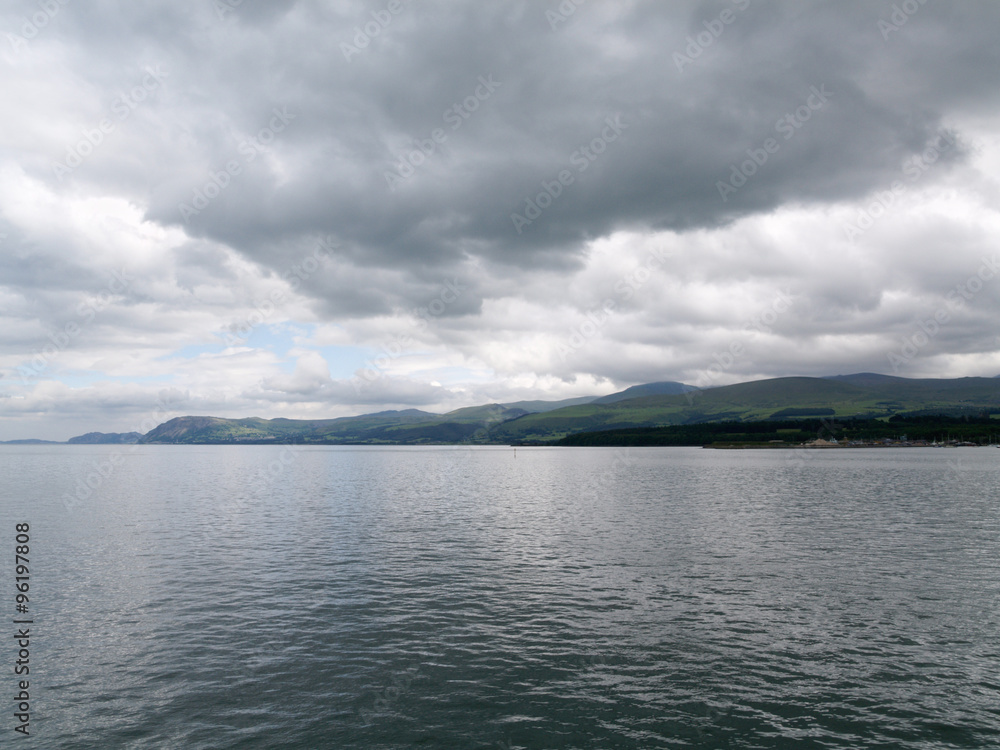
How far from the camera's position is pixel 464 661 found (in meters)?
→ 25.4

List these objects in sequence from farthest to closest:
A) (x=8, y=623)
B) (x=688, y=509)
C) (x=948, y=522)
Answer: (x=688, y=509) < (x=948, y=522) < (x=8, y=623)

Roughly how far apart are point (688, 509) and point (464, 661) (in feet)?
176

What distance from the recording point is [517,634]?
28562 millimetres

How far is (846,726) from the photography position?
19.6 meters

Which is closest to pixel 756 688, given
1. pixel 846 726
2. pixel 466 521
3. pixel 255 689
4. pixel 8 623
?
pixel 846 726

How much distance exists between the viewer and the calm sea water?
65.7 feet

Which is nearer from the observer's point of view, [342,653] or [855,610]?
[342,653]

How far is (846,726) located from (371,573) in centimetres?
3073

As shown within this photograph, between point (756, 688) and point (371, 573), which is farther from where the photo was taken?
point (371, 573)

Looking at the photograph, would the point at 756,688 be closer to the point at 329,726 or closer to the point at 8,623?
the point at 329,726

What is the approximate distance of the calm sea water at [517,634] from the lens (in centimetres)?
2002

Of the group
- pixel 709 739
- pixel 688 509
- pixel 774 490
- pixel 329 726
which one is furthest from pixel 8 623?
pixel 774 490

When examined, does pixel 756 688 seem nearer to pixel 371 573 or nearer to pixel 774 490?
pixel 371 573

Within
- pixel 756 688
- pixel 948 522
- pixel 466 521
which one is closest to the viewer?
pixel 756 688
